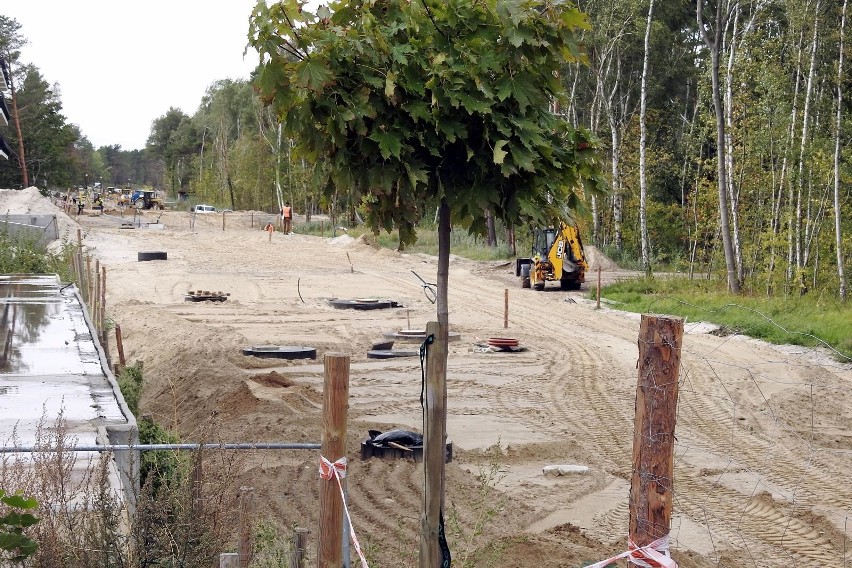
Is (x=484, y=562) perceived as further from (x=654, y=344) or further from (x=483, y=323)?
(x=483, y=323)

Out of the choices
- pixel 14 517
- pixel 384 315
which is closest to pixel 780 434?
pixel 14 517

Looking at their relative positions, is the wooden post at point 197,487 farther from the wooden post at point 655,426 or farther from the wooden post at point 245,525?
the wooden post at point 655,426

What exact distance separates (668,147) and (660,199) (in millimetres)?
3986

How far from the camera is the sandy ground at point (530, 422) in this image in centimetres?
830

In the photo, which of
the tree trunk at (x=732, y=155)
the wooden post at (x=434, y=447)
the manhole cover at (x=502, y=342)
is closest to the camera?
the wooden post at (x=434, y=447)

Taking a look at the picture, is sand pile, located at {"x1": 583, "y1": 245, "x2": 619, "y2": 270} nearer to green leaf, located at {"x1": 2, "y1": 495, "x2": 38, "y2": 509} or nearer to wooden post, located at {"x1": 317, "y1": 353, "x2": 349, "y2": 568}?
wooden post, located at {"x1": 317, "y1": 353, "x2": 349, "y2": 568}

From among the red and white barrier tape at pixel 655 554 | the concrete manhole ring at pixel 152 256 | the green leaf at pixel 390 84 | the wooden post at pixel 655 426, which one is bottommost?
the concrete manhole ring at pixel 152 256

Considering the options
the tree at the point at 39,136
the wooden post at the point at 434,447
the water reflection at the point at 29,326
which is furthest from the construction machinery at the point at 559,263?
the tree at the point at 39,136

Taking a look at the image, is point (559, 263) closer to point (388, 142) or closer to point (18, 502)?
point (388, 142)

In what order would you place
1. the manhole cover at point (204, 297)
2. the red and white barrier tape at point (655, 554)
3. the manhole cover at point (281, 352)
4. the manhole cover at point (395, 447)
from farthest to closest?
the manhole cover at point (204, 297)
the manhole cover at point (281, 352)
the manhole cover at point (395, 447)
the red and white barrier tape at point (655, 554)

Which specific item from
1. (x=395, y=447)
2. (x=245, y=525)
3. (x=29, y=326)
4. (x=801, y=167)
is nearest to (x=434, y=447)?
(x=245, y=525)

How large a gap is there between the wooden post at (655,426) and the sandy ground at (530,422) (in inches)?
115

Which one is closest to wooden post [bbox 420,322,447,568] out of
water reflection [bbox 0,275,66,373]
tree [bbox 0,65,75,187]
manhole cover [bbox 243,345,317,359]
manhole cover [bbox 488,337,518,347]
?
water reflection [bbox 0,275,66,373]

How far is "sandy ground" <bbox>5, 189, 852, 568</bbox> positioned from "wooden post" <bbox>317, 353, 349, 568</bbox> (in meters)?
2.02
